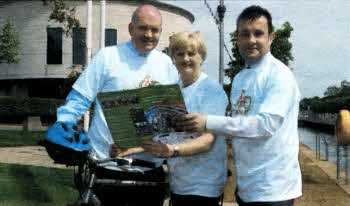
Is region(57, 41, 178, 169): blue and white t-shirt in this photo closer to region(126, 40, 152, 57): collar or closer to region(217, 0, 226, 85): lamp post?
region(126, 40, 152, 57): collar

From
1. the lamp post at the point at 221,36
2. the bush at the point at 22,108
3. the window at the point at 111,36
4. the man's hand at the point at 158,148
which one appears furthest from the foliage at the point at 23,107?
the man's hand at the point at 158,148

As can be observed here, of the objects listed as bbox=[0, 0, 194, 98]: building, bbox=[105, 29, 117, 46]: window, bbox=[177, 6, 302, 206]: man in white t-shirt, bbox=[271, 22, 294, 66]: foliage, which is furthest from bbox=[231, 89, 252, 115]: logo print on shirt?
bbox=[105, 29, 117, 46]: window

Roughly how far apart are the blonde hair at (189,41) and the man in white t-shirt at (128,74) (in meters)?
0.22

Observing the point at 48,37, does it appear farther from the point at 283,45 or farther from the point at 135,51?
the point at 135,51

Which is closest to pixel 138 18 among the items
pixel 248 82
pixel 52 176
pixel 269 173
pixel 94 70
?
pixel 94 70

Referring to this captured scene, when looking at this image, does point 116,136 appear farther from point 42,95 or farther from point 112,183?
point 42,95

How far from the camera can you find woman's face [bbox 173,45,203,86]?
9.34 feet

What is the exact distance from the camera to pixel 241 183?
8.99 ft

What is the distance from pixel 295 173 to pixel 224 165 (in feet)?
1.40

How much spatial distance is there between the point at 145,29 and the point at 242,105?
Answer: 0.78 meters

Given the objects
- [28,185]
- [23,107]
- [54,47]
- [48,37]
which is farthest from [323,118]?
[28,185]

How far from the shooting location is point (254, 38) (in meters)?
2.75

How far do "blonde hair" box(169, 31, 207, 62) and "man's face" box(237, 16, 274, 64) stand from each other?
23 cm

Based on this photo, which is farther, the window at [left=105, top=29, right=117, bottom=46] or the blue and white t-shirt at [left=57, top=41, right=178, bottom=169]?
the window at [left=105, top=29, right=117, bottom=46]
